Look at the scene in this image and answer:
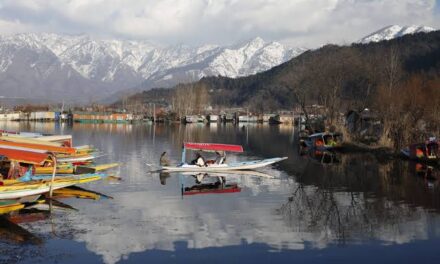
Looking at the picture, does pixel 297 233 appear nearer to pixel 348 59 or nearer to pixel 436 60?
pixel 348 59

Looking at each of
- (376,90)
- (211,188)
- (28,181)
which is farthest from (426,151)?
(28,181)

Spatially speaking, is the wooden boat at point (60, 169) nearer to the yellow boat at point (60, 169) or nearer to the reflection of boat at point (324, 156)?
the yellow boat at point (60, 169)

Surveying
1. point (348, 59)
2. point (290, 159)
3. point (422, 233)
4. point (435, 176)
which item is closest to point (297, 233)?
point (422, 233)

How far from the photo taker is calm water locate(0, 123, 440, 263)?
61.7 ft

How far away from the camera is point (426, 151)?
4688 centimetres

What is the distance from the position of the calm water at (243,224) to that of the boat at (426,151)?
377 inches

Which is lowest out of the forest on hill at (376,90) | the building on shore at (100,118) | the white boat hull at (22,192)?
the white boat hull at (22,192)

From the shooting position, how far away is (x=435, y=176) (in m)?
38.4

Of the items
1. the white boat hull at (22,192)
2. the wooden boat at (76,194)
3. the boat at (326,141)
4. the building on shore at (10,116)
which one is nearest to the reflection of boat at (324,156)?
the boat at (326,141)

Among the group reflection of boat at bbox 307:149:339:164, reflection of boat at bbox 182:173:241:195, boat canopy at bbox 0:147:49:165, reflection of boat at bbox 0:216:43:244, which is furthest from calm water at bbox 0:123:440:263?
reflection of boat at bbox 307:149:339:164

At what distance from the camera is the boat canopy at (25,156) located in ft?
87.5

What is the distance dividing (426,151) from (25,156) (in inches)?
1324

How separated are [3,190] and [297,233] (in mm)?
12400

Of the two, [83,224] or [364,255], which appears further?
[83,224]
